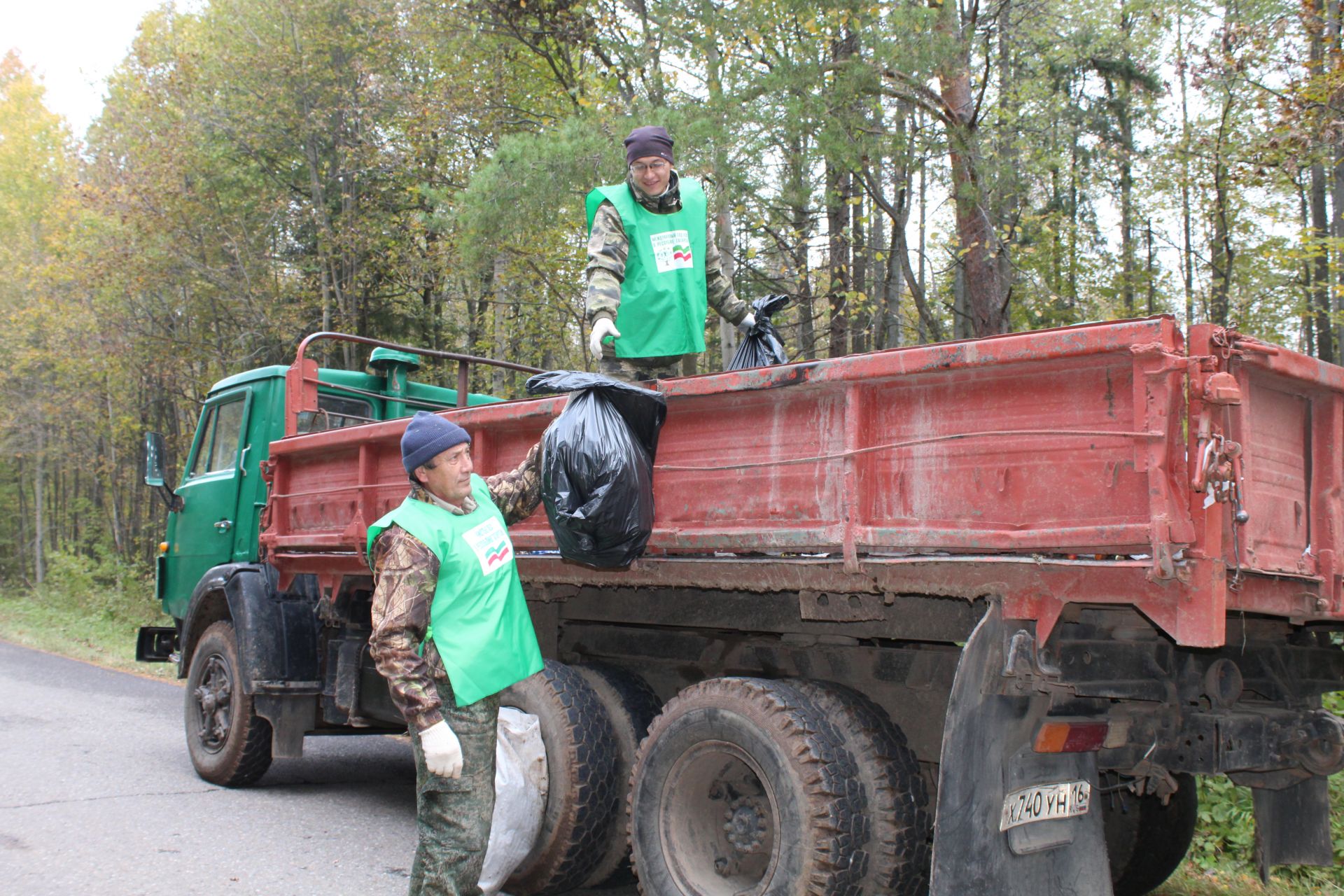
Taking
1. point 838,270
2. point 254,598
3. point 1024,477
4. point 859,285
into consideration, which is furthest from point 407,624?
point 859,285

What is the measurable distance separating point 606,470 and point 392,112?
54.6ft

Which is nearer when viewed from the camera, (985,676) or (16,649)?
(985,676)

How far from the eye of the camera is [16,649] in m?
14.5

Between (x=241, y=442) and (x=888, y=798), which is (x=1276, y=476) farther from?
(x=241, y=442)

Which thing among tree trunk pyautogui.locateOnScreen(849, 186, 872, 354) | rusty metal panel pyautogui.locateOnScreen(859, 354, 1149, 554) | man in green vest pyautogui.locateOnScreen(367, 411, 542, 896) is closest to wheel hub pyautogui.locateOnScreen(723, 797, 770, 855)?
man in green vest pyautogui.locateOnScreen(367, 411, 542, 896)

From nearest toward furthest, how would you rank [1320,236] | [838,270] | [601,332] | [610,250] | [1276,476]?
[1276,476], [601,332], [610,250], [838,270], [1320,236]

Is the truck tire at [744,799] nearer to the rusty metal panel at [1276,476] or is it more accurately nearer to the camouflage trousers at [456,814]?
the camouflage trousers at [456,814]

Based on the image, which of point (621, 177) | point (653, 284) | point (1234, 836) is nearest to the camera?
point (653, 284)

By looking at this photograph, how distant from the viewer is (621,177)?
10.2m

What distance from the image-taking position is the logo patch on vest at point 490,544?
3516 millimetres

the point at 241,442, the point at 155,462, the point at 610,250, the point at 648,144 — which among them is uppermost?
the point at 648,144

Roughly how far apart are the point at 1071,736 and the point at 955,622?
50 cm

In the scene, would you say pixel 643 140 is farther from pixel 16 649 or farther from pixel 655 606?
pixel 16 649

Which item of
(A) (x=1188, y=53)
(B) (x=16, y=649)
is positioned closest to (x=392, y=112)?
(B) (x=16, y=649)
